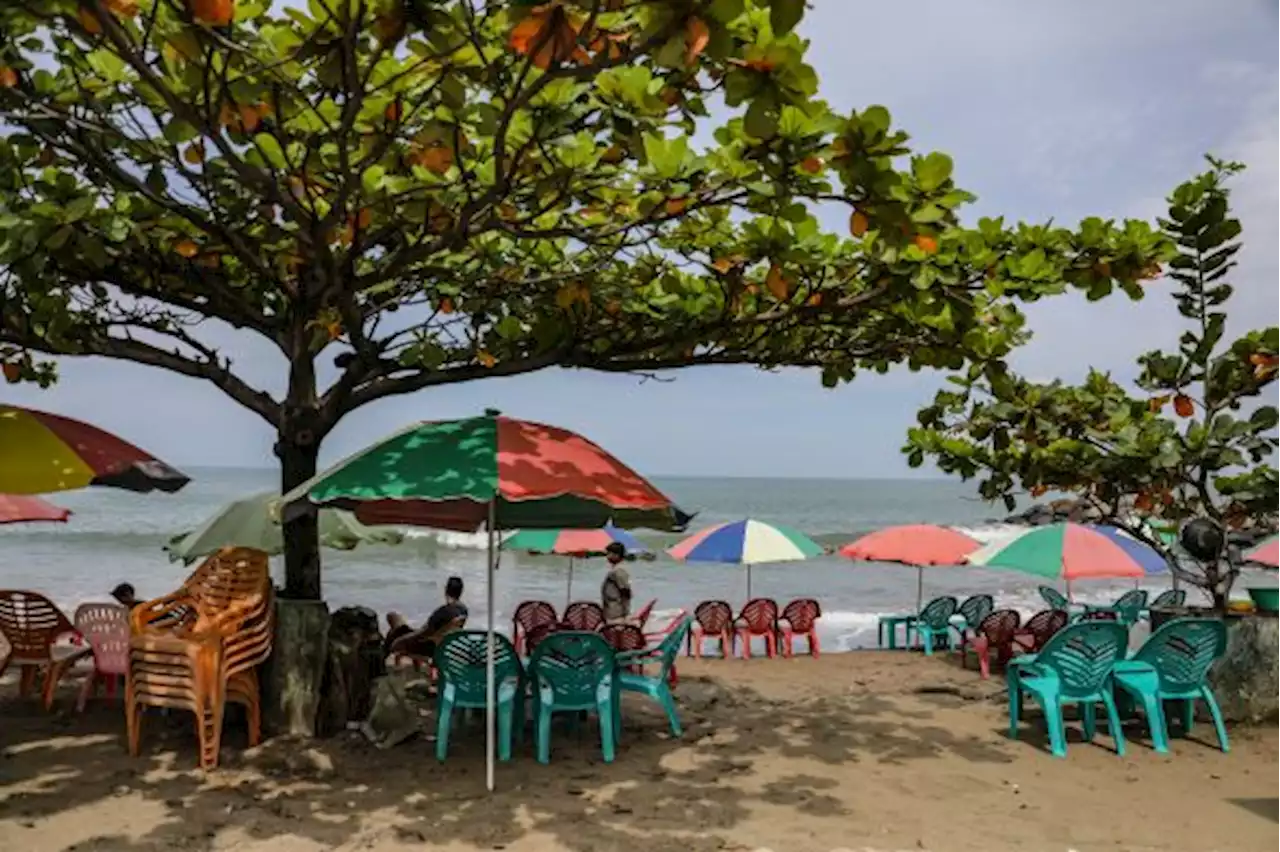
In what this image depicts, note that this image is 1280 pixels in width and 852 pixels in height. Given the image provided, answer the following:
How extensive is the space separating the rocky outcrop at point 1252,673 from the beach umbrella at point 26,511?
10564 millimetres

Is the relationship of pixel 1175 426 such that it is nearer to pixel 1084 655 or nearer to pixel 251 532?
pixel 1084 655

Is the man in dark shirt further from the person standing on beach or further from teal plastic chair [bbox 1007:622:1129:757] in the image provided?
teal plastic chair [bbox 1007:622:1129:757]

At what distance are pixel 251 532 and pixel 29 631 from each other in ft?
6.72

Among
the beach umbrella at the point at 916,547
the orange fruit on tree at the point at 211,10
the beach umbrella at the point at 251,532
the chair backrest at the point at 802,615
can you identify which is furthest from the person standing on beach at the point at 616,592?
the orange fruit on tree at the point at 211,10

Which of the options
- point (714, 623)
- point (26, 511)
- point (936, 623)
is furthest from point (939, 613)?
point (26, 511)

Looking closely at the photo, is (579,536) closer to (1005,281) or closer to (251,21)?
(1005,281)

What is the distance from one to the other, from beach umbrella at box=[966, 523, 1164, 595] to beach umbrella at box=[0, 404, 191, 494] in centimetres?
806

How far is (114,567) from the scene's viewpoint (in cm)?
3628

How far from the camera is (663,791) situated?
629cm

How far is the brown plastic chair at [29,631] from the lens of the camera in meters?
8.82

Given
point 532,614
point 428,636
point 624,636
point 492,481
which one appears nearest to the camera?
point 492,481

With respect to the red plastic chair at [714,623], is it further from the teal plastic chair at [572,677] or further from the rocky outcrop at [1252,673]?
the teal plastic chair at [572,677]

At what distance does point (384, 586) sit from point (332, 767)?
26.3 meters

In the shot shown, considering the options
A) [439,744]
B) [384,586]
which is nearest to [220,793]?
[439,744]
